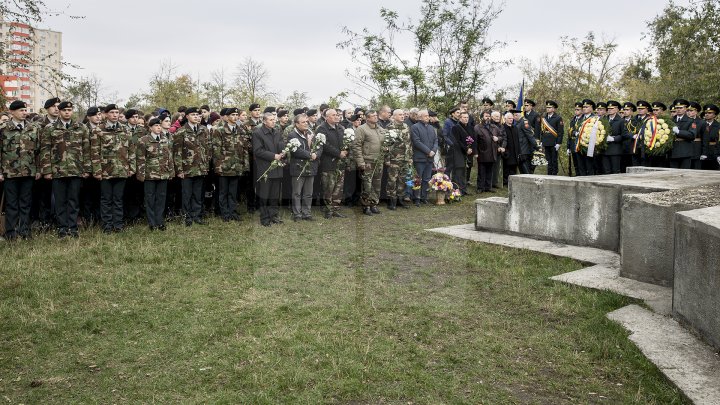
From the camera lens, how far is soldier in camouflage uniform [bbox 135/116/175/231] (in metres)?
9.39

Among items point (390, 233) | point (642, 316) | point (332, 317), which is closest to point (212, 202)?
point (390, 233)

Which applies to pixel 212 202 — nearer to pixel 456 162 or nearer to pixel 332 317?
pixel 456 162

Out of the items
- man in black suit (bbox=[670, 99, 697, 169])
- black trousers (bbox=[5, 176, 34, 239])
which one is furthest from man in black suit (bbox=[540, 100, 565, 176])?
black trousers (bbox=[5, 176, 34, 239])

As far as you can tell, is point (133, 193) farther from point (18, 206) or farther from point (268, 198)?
point (268, 198)

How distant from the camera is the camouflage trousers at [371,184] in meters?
11.5

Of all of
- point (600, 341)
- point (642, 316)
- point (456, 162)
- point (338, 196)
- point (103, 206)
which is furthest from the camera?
point (456, 162)

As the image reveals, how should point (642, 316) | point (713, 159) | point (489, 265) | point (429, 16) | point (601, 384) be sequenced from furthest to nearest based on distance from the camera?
1. point (429, 16)
2. point (713, 159)
3. point (489, 265)
4. point (642, 316)
5. point (601, 384)

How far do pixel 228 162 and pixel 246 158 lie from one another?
1.21ft

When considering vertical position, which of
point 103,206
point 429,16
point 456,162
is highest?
point 429,16

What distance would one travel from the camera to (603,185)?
762 centimetres

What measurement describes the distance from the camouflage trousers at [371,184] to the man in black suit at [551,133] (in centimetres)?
586

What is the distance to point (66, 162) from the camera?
870cm

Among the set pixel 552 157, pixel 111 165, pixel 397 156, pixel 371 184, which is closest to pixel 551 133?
pixel 552 157

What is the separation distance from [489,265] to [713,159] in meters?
→ 7.37
